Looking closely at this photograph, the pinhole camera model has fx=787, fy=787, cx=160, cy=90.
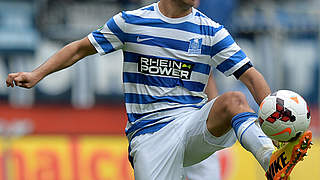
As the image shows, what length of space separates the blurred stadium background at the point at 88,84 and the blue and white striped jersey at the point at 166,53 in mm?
3333

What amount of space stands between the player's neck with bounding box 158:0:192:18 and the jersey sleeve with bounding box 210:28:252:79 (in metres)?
0.26

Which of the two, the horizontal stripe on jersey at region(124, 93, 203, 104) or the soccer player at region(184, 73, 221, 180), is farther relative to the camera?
the soccer player at region(184, 73, 221, 180)

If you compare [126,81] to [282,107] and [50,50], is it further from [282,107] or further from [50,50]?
[50,50]

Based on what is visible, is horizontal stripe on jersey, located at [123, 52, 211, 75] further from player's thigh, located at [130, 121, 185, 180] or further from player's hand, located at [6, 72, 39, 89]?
player's hand, located at [6, 72, 39, 89]

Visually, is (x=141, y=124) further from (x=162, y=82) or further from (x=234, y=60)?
(x=234, y=60)

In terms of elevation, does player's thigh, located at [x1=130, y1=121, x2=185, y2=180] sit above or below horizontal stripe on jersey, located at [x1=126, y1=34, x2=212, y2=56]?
below

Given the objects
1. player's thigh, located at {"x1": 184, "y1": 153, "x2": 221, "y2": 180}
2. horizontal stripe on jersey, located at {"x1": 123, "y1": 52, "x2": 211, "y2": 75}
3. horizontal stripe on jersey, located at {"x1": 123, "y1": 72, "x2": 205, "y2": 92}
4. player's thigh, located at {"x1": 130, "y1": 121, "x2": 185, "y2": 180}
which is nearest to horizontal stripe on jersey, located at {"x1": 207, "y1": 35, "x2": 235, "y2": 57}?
horizontal stripe on jersey, located at {"x1": 123, "y1": 52, "x2": 211, "y2": 75}

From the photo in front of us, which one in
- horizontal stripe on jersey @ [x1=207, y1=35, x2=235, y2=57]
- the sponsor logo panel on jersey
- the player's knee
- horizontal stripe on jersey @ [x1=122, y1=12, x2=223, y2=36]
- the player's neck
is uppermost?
the player's neck

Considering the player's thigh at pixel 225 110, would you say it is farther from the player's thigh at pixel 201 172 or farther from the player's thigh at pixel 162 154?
the player's thigh at pixel 201 172

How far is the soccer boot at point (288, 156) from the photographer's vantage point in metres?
4.39

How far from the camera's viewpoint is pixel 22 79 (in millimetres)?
5074

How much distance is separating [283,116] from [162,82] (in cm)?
96

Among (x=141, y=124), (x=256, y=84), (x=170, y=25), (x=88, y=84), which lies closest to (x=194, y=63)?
(x=170, y=25)

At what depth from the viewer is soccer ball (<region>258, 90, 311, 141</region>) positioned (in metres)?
4.50
